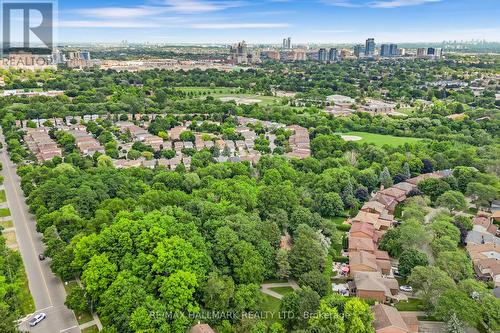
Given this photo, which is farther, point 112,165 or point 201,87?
point 201,87

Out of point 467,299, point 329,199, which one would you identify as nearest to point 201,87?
point 329,199

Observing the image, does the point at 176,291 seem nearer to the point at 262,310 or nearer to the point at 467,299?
the point at 262,310

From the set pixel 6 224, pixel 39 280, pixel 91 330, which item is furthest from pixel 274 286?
pixel 6 224

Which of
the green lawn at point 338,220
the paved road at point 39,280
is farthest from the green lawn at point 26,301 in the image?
the green lawn at point 338,220

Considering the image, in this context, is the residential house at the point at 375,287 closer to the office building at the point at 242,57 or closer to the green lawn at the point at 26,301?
the green lawn at the point at 26,301

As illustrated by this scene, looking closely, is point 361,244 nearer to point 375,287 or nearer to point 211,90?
point 375,287
